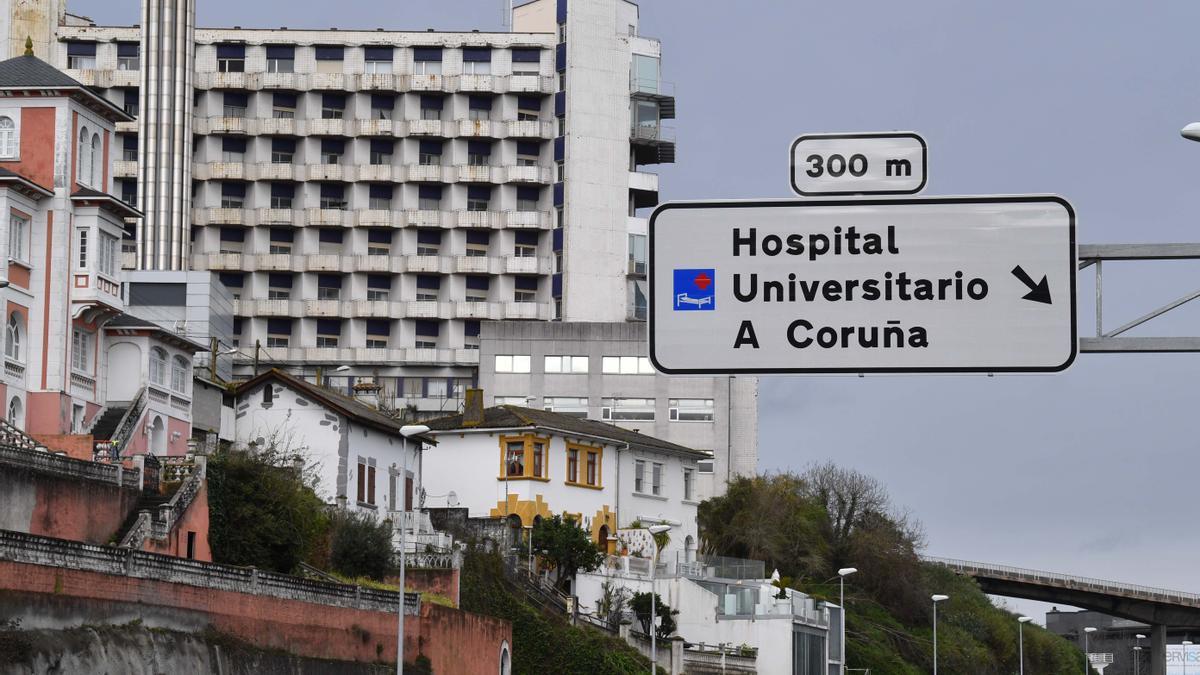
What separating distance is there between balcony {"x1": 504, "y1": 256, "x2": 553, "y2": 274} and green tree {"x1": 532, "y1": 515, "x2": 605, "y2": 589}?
1843 inches

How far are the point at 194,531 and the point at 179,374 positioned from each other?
1585 centimetres

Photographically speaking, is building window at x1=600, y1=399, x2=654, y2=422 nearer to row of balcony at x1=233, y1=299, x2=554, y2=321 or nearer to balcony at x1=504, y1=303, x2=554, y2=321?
balcony at x1=504, y1=303, x2=554, y2=321

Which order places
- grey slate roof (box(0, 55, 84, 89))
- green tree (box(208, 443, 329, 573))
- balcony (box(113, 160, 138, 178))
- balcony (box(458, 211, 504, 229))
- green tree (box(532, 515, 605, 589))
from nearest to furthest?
green tree (box(208, 443, 329, 573)), grey slate roof (box(0, 55, 84, 89)), green tree (box(532, 515, 605, 589)), balcony (box(113, 160, 138, 178)), balcony (box(458, 211, 504, 229))

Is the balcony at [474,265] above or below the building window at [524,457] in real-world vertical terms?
above

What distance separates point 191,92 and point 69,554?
85.2 meters

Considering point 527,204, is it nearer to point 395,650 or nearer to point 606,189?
point 606,189

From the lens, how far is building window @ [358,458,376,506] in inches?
3278

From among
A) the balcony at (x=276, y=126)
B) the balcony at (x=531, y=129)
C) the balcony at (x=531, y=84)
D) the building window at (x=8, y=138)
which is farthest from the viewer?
the balcony at (x=531, y=129)

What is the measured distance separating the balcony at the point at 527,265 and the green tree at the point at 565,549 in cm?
4682

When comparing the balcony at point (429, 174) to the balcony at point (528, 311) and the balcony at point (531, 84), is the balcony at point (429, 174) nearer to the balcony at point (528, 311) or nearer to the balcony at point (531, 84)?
the balcony at point (531, 84)

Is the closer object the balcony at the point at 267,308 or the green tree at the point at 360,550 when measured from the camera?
the green tree at the point at 360,550

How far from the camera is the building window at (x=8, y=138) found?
67125 mm

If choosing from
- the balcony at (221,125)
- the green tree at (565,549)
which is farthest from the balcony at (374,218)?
the green tree at (565,549)

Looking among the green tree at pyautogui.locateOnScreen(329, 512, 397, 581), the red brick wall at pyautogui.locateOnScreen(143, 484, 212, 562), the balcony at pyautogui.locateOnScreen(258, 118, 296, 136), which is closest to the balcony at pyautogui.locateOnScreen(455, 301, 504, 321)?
the balcony at pyautogui.locateOnScreen(258, 118, 296, 136)
